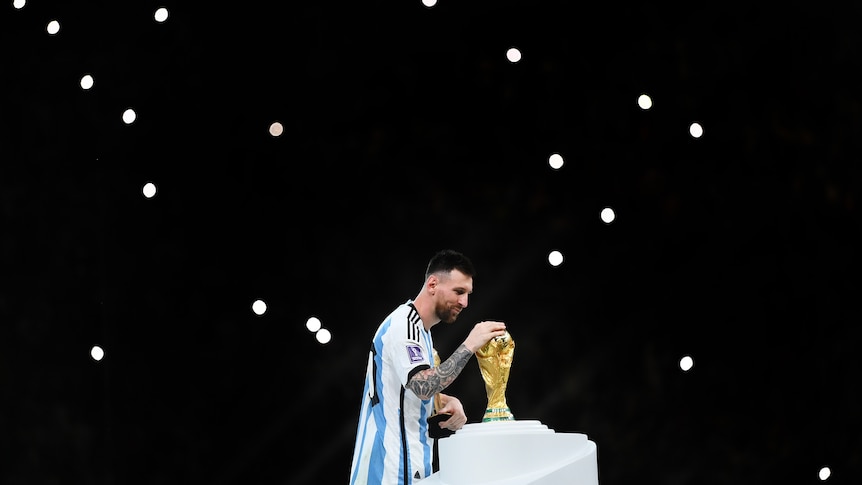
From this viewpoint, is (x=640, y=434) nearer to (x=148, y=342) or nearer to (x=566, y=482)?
(x=566, y=482)

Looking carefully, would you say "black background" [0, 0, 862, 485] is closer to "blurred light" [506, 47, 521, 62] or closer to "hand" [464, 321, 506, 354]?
"blurred light" [506, 47, 521, 62]

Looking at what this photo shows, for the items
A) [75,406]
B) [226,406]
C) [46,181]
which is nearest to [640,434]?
[226,406]

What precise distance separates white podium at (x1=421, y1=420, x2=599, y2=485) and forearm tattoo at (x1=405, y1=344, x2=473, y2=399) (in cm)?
16

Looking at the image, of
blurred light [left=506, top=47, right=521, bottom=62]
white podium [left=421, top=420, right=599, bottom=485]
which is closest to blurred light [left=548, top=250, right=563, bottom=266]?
blurred light [left=506, top=47, right=521, bottom=62]

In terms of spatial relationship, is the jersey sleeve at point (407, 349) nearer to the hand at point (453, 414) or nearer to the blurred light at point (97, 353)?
the hand at point (453, 414)

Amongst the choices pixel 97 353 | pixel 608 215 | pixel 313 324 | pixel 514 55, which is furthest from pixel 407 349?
pixel 97 353

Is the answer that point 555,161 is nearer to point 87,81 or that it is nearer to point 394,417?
point 394,417

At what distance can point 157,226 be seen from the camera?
4102 mm

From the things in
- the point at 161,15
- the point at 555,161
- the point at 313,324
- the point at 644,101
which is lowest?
the point at 313,324

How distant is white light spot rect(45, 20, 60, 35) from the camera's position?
4.33 metres

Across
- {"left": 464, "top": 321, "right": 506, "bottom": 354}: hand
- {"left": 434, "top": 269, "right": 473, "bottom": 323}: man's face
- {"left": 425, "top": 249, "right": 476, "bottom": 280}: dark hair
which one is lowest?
{"left": 464, "top": 321, "right": 506, "bottom": 354}: hand

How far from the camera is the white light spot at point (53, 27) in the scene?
4.33 meters

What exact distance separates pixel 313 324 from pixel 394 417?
0.89 metres

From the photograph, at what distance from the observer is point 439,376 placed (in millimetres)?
2990
